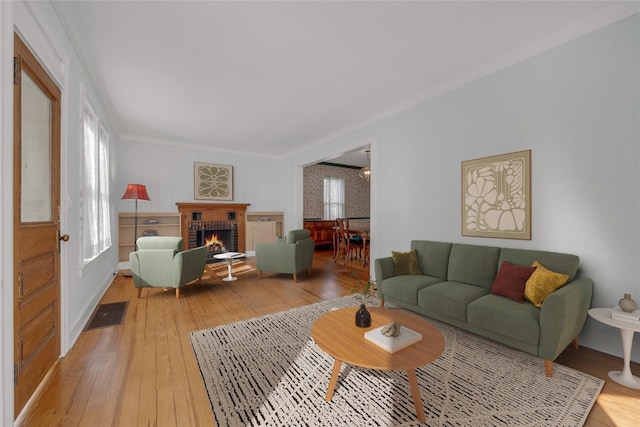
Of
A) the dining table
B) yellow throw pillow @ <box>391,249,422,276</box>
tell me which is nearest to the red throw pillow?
yellow throw pillow @ <box>391,249,422,276</box>

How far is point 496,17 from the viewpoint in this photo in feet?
7.93

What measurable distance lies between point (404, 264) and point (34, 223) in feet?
11.7

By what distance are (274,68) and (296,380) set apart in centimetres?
327

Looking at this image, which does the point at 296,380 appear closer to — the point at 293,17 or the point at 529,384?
the point at 529,384

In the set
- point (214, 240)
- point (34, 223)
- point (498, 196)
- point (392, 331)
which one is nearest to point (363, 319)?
point (392, 331)

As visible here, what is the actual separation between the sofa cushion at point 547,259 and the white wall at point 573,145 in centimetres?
17

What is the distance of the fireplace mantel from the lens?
261 inches

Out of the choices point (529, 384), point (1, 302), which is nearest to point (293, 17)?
point (1, 302)

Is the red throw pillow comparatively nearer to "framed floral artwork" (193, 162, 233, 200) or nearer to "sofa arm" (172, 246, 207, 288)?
"sofa arm" (172, 246, 207, 288)

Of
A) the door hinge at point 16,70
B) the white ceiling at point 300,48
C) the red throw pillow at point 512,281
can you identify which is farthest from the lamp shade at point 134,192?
the red throw pillow at point 512,281

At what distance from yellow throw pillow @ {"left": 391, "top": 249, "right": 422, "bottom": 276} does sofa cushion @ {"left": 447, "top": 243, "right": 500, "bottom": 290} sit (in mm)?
418

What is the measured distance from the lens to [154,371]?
6.94 ft

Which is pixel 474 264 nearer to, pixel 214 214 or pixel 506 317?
pixel 506 317

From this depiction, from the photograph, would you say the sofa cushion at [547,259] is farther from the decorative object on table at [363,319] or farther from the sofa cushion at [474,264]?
the decorative object on table at [363,319]
